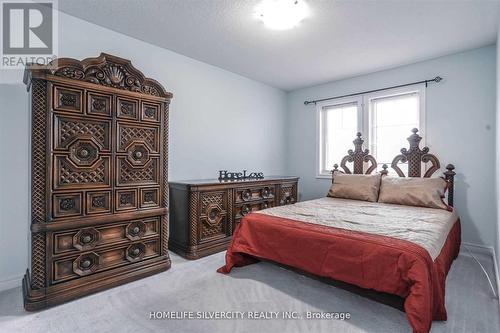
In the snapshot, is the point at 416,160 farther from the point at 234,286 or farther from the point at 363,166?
the point at 234,286

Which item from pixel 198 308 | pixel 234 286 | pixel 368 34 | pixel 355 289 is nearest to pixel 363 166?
pixel 368 34

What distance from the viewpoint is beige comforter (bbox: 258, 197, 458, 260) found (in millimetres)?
1999

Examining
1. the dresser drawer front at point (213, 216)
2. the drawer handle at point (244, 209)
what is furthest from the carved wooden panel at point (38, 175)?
the drawer handle at point (244, 209)

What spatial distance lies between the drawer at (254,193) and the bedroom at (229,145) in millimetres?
27

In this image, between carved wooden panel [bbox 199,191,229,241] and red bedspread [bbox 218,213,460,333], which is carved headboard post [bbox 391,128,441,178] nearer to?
red bedspread [bbox 218,213,460,333]

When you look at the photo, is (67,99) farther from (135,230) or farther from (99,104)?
(135,230)

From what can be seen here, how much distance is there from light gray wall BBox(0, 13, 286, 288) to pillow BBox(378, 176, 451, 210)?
213cm

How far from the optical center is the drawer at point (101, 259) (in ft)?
6.81

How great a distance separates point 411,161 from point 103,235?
3.89 metres

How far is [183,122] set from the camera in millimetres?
3498

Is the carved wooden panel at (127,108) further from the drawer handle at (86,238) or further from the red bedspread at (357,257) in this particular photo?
the red bedspread at (357,257)

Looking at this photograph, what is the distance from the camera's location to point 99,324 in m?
1.77

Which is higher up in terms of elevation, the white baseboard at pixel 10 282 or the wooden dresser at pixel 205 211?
the wooden dresser at pixel 205 211

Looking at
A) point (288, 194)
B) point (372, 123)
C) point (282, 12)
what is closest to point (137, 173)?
point (282, 12)
